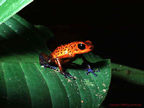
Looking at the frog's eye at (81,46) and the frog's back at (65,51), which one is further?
the frog's back at (65,51)

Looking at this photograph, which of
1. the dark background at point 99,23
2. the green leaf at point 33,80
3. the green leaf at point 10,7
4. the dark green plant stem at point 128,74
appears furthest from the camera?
the dark background at point 99,23

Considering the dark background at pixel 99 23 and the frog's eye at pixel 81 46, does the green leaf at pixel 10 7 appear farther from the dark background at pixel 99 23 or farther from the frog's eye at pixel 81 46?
the dark background at pixel 99 23

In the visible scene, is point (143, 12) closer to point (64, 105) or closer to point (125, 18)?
point (125, 18)

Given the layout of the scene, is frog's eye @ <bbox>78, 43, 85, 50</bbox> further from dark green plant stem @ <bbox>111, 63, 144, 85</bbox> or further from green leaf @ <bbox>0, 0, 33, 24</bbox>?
green leaf @ <bbox>0, 0, 33, 24</bbox>

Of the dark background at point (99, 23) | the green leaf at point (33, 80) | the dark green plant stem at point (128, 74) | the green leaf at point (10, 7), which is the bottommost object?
the dark green plant stem at point (128, 74)

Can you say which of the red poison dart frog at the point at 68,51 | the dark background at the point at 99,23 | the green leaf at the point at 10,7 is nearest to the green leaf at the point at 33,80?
the red poison dart frog at the point at 68,51

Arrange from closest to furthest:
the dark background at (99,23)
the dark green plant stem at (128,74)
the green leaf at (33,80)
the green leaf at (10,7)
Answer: the green leaf at (10,7), the green leaf at (33,80), the dark green plant stem at (128,74), the dark background at (99,23)

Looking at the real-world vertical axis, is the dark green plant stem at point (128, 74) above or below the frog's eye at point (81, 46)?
below

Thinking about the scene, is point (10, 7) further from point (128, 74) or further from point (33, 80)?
point (128, 74)
